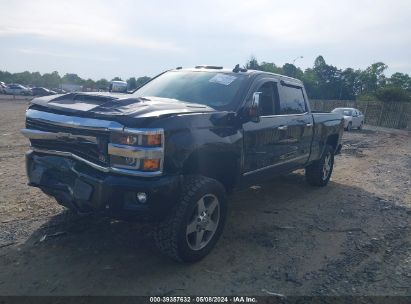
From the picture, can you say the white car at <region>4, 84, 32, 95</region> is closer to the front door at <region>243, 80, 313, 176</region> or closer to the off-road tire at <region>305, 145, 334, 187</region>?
the off-road tire at <region>305, 145, 334, 187</region>

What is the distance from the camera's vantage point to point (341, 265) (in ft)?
13.8

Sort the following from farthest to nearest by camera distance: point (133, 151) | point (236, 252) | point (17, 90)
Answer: point (17, 90) → point (236, 252) → point (133, 151)

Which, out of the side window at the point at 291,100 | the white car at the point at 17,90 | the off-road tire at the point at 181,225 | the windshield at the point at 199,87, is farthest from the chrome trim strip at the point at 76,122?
the white car at the point at 17,90

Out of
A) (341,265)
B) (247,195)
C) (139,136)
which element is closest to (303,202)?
(247,195)

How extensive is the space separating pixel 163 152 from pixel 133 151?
279 mm

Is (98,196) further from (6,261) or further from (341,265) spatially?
(341,265)

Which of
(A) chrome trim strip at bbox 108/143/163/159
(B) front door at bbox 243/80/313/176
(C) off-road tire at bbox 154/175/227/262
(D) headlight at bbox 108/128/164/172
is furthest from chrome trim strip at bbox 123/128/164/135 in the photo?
(B) front door at bbox 243/80/313/176

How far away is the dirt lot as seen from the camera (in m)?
3.60

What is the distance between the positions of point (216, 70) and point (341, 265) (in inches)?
116

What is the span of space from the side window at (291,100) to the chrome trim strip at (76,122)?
2920mm

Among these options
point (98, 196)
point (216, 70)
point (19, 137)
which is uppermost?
point (216, 70)

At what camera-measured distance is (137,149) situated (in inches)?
136

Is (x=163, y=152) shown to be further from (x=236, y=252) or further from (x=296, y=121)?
(x=296, y=121)

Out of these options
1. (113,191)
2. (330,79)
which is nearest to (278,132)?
(113,191)
